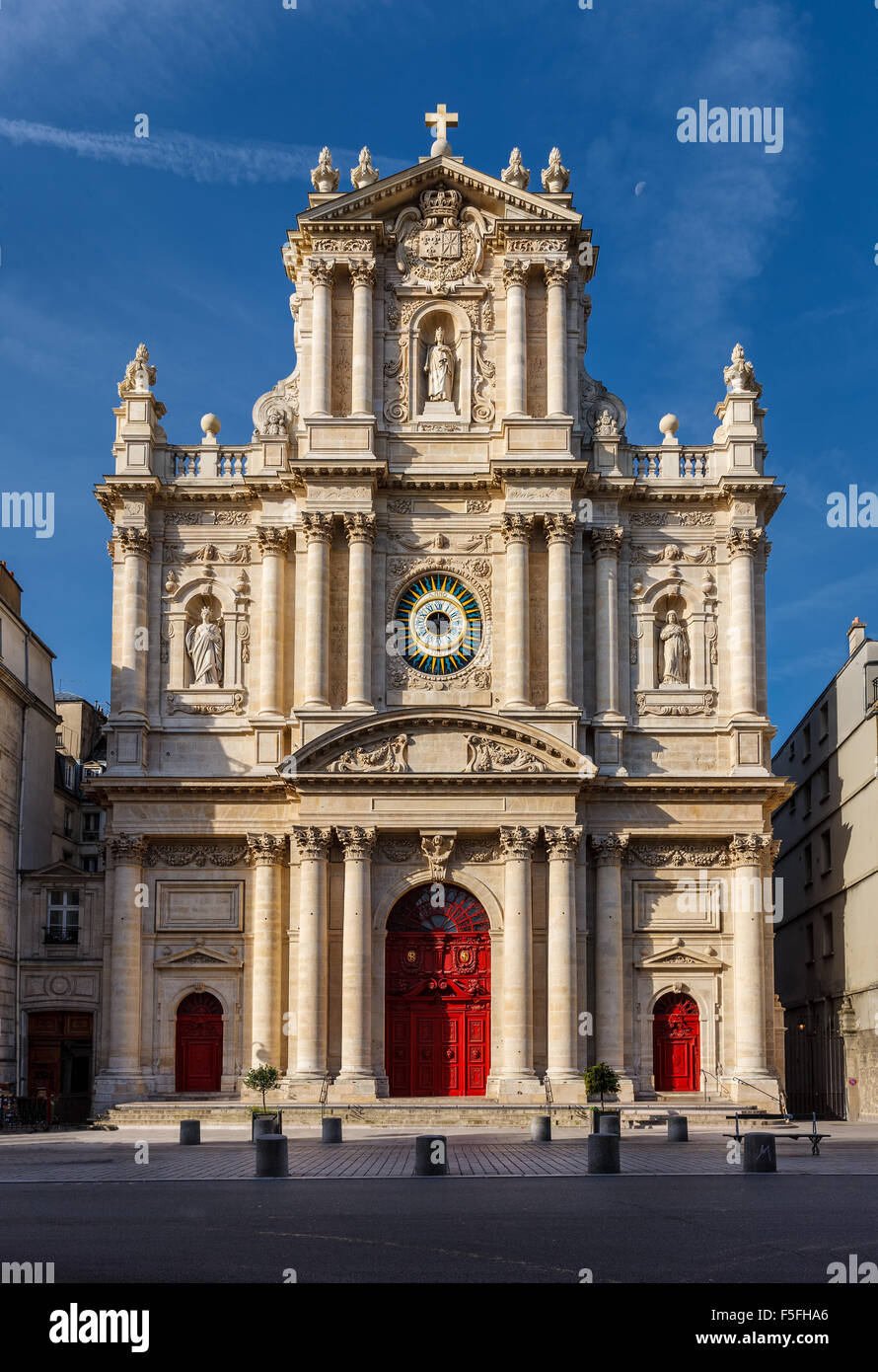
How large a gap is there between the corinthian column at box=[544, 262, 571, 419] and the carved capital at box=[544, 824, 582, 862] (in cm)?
1336

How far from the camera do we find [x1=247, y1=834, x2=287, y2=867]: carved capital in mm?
51500

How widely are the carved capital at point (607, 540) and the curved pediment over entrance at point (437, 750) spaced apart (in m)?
6.96

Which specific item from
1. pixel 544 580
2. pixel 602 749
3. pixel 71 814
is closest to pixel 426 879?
pixel 602 749

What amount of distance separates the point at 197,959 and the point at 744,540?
71.7 feet

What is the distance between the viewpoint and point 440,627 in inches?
2094

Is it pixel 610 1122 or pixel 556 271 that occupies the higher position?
pixel 556 271

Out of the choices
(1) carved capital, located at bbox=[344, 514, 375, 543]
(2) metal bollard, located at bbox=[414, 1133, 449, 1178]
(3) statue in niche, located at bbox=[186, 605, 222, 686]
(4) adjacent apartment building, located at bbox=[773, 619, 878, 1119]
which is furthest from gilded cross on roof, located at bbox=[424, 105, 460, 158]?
(2) metal bollard, located at bbox=[414, 1133, 449, 1178]

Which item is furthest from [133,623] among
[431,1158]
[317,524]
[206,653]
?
[431,1158]

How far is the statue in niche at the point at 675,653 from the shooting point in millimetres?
53344

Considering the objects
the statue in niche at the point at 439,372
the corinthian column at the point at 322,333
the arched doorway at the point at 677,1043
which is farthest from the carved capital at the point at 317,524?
the arched doorway at the point at 677,1043

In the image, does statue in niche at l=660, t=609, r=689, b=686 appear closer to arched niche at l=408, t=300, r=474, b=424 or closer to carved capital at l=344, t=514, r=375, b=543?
arched niche at l=408, t=300, r=474, b=424

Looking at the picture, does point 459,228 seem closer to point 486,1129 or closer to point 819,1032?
point 486,1129

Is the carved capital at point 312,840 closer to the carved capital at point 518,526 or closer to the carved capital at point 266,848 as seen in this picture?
the carved capital at point 266,848

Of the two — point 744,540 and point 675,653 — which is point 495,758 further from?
point 744,540
